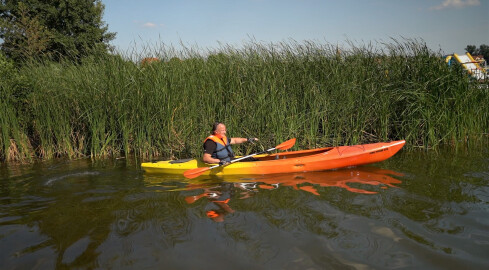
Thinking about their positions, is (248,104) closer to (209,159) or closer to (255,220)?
(209,159)

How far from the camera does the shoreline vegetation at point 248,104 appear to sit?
5977 millimetres

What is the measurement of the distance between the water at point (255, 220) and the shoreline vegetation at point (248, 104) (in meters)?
1.14

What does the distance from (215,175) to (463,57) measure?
47.1ft

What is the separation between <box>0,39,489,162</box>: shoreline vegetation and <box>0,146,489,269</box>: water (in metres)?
1.14

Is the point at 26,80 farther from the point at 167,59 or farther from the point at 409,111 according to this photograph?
the point at 409,111

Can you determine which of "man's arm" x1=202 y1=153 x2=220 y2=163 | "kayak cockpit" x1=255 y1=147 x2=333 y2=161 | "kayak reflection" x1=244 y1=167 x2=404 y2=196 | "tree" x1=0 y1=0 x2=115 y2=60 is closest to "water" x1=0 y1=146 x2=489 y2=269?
"kayak reflection" x1=244 y1=167 x2=404 y2=196

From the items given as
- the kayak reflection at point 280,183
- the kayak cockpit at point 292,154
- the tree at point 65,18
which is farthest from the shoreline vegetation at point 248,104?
the tree at point 65,18

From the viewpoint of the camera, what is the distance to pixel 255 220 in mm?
3262

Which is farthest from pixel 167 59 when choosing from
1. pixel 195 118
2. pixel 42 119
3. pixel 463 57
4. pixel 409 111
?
pixel 463 57

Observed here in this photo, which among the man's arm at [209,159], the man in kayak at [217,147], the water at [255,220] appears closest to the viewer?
the water at [255,220]

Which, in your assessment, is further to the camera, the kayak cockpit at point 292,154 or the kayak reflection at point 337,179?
the kayak cockpit at point 292,154

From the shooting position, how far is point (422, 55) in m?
6.34

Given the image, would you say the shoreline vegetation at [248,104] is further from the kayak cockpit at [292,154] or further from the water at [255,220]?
the water at [255,220]

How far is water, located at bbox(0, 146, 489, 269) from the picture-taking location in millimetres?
2572
